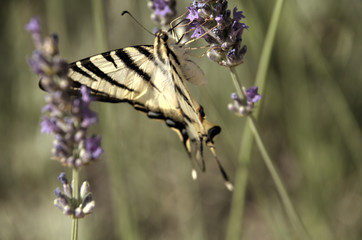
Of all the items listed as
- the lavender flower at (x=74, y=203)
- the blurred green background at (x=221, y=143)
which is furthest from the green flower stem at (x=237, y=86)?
the blurred green background at (x=221, y=143)

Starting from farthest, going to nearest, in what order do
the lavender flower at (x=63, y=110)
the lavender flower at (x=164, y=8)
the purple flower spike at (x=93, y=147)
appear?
the lavender flower at (x=164, y=8)
the purple flower spike at (x=93, y=147)
the lavender flower at (x=63, y=110)

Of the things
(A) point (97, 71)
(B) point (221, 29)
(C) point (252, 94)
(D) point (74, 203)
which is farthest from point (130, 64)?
(D) point (74, 203)

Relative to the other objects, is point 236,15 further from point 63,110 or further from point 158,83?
point 63,110

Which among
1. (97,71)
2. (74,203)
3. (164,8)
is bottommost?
(74,203)

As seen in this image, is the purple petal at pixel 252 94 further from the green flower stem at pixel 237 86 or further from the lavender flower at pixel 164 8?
the lavender flower at pixel 164 8

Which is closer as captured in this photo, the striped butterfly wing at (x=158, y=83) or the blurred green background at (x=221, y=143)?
the striped butterfly wing at (x=158, y=83)

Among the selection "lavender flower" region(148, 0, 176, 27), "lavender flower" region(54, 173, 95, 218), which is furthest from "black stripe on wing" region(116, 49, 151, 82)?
"lavender flower" region(54, 173, 95, 218)
